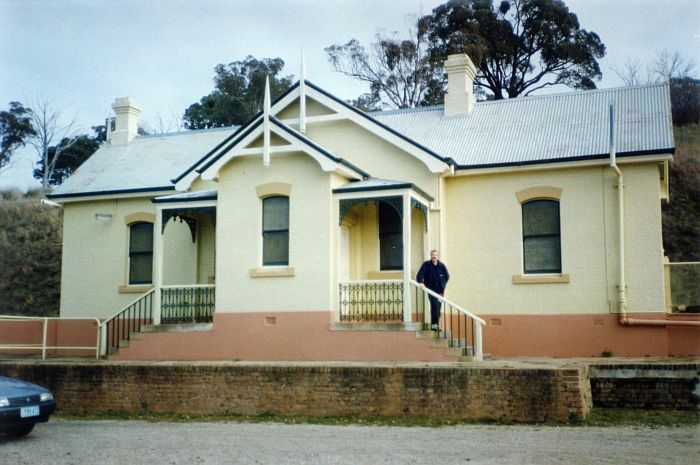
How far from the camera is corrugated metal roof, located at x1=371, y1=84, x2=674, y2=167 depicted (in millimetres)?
17859

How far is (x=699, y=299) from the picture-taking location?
19328mm

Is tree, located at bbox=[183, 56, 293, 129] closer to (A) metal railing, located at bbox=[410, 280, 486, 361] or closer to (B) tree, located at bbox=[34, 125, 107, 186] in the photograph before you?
(B) tree, located at bbox=[34, 125, 107, 186]

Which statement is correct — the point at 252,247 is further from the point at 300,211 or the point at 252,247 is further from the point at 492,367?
the point at 492,367

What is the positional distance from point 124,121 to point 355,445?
16500mm

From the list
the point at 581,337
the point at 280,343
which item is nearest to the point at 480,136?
the point at 581,337

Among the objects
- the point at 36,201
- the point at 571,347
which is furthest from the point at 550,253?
the point at 36,201

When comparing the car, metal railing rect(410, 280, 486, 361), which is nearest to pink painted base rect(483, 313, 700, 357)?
metal railing rect(410, 280, 486, 361)

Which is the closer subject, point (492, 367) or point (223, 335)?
point (492, 367)

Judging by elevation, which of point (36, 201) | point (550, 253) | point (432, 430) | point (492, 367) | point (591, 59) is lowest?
point (432, 430)

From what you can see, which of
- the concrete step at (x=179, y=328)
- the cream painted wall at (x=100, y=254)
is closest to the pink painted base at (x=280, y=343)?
the concrete step at (x=179, y=328)

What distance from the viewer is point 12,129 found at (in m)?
43.6

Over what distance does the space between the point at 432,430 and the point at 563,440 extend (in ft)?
6.69

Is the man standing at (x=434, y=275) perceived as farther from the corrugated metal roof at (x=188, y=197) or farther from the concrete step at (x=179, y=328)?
the corrugated metal roof at (x=188, y=197)

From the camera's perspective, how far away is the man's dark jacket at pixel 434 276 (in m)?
16.9
